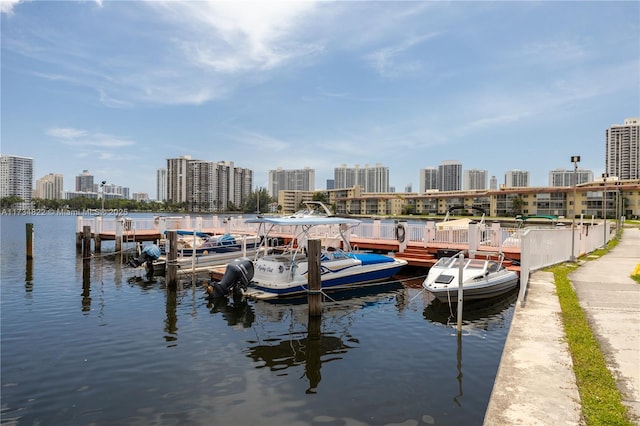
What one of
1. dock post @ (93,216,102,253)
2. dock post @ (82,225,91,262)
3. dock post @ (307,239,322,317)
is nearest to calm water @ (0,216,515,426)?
dock post @ (307,239,322,317)

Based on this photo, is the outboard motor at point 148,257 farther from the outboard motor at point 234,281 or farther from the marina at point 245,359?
the outboard motor at point 234,281

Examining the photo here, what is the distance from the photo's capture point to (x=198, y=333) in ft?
39.5

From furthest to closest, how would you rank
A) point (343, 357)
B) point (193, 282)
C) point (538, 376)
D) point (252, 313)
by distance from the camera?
1. point (193, 282)
2. point (252, 313)
3. point (343, 357)
4. point (538, 376)

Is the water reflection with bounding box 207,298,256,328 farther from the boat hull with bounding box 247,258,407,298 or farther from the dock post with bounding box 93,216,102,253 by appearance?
the dock post with bounding box 93,216,102,253

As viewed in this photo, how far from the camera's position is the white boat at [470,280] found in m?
14.0

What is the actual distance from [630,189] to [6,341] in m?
110

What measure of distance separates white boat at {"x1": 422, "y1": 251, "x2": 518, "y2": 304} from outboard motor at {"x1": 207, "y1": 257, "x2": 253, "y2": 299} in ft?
21.8

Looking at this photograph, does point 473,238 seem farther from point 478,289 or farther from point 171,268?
point 171,268

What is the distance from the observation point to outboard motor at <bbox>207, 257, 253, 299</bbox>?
51.3ft

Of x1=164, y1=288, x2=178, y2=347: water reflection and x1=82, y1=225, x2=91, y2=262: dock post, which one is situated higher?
x1=82, y1=225, x2=91, y2=262: dock post

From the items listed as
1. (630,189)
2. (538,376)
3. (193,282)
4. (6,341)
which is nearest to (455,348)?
(538,376)

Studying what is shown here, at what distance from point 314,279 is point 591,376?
312 inches

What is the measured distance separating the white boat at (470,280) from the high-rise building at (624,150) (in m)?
169

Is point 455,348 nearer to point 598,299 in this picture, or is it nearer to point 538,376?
point 538,376
